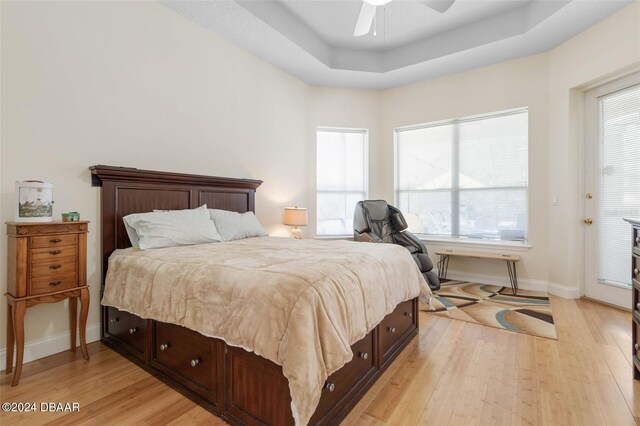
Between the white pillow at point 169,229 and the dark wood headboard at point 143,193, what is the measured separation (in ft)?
0.51

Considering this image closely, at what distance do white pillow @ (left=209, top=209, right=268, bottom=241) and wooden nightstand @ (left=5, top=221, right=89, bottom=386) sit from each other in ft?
3.42

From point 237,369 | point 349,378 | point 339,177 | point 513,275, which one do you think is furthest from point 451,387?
point 339,177

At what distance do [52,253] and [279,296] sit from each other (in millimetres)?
1676

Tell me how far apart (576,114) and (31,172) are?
535cm

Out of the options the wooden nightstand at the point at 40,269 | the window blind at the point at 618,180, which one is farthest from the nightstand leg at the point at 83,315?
the window blind at the point at 618,180

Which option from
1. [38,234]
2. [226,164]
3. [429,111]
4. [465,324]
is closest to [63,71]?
[38,234]

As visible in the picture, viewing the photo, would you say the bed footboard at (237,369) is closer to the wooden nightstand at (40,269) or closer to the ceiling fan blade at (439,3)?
the wooden nightstand at (40,269)

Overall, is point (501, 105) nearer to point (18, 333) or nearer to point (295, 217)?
point (295, 217)

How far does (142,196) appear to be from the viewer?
2.65 metres

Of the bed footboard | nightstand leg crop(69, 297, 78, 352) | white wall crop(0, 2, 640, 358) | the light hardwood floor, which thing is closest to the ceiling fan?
white wall crop(0, 2, 640, 358)

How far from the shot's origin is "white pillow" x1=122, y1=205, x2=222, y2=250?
230cm

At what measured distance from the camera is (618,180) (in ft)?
10.7

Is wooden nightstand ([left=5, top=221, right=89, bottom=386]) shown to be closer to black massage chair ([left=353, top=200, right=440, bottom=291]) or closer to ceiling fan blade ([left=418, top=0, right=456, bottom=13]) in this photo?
black massage chair ([left=353, top=200, right=440, bottom=291])

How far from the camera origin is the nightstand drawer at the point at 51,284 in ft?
6.12
